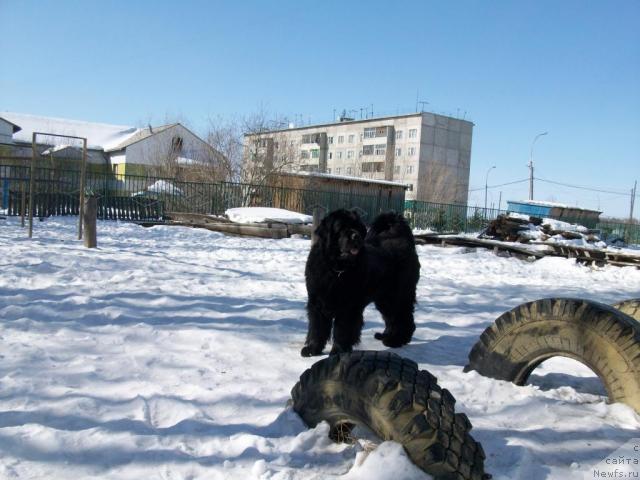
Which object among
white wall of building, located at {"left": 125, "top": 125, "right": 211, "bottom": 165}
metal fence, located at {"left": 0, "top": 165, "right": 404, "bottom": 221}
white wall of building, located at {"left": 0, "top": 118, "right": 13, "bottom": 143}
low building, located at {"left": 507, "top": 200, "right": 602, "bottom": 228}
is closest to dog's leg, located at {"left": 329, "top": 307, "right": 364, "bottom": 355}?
metal fence, located at {"left": 0, "top": 165, "right": 404, "bottom": 221}

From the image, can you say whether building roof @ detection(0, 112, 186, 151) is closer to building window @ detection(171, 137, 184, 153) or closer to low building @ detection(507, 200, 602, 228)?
building window @ detection(171, 137, 184, 153)

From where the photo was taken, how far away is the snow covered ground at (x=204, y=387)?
2242mm

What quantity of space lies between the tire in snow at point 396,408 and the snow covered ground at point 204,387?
92 mm

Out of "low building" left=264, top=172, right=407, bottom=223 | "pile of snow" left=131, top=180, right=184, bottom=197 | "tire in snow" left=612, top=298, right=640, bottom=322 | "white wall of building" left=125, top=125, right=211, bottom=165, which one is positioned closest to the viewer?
"tire in snow" left=612, top=298, right=640, bottom=322

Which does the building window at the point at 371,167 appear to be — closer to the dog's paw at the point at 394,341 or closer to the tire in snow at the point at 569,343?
the dog's paw at the point at 394,341

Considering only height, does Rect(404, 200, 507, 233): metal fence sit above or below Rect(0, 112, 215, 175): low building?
below

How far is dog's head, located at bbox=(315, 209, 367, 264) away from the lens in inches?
151

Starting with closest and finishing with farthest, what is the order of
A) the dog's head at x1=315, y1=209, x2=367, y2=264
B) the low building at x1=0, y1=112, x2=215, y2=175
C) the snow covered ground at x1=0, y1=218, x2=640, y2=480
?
the snow covered ground at x1=0, y1=218, x2=640, y2=480 < the dog's head at x1=315, y1=209, x2=367, y2=264 < the low building at x1=0, y1=112, x2=215, y2=175

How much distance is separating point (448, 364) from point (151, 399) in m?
2.45

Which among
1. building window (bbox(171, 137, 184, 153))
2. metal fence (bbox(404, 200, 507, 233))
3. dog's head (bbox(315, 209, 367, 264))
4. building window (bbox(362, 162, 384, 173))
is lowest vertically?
dog's head (bbox(315, 209, 367, 264))

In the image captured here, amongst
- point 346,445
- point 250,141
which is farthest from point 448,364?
point 250,141

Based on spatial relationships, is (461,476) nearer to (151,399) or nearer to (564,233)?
(151,399)

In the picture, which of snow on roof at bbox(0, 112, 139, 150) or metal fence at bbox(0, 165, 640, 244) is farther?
snow on roof at bbox(0, 112, 139, 150)

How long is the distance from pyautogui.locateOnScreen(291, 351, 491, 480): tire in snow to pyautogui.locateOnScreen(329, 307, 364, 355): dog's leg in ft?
4.14
